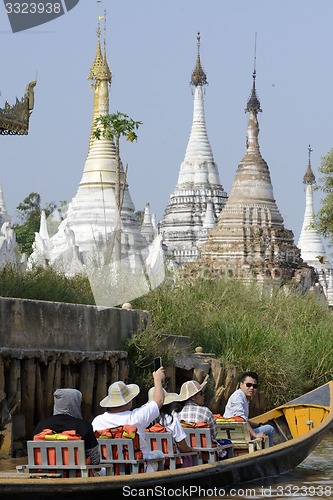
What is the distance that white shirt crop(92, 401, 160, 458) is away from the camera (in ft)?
42.0

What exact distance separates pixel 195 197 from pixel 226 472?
5813cm

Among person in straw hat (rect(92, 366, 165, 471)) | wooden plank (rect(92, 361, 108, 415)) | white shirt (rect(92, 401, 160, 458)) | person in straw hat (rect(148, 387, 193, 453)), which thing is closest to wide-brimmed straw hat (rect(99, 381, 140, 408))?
person in straw hat (rect(92, 366, 165, 471))

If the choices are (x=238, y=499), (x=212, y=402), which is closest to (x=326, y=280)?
(x=212, y=402)

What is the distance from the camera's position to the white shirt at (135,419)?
12812 millimetres

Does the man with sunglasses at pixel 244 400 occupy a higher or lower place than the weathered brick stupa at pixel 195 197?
lower

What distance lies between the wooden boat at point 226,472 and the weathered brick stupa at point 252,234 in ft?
100

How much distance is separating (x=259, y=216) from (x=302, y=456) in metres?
38.5

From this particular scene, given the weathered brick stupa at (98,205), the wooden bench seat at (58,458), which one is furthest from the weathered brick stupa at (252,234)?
the wooden bench seat at (58,458)

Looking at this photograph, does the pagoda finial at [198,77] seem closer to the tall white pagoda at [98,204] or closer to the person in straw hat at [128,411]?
the tall white pagoda at [98,204]

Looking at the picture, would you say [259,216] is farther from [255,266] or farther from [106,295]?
[106,295]

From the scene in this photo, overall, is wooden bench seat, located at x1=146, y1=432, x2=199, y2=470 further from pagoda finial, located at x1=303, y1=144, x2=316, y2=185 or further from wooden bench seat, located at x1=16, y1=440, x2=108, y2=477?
pagoda finial, located at x1=303, y1=144, x2=316, y2=185

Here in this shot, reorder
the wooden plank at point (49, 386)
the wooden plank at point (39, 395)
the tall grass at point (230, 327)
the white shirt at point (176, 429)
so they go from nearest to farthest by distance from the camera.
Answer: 1. the white shirt at point (176, 429)
2. the wooden plank at point (39, 395)
3. the wooden plank at point (49, 386)
4. the tall grass at point (230, 327)

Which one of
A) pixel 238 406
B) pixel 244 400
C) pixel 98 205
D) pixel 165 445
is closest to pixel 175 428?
pixel 165 445

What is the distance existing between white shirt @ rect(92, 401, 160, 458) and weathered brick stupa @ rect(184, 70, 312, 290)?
118 feet
